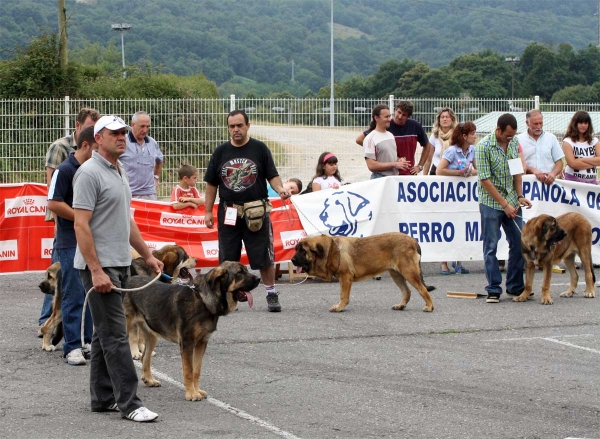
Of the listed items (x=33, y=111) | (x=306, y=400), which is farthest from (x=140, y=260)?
(x=33, y=111)

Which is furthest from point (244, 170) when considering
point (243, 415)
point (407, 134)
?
point (407, 134)

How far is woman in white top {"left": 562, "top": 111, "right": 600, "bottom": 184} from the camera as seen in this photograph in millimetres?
13812

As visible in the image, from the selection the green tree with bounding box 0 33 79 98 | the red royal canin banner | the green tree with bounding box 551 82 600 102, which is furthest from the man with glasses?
the green tree with bounding box 551 82 600 102

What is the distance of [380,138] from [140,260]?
17.6 feet

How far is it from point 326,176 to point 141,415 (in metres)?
7.79

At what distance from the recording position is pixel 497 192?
11438 millimetres

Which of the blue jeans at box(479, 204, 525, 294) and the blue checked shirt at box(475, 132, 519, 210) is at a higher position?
the blue checked shirt at box(475, 132, 519, 210)

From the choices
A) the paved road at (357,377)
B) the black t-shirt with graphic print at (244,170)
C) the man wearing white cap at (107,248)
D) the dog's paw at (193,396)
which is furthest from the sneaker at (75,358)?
the black t-shirt with graphic print at (244,170)

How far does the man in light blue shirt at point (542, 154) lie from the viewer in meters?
13.6

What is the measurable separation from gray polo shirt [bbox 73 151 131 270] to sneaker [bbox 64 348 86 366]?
6.25 feet

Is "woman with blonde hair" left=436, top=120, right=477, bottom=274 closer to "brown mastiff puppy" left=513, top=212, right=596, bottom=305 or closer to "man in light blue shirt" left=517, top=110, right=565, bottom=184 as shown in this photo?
"man in light blue shirt" left=517, top=110, right=565, bottom=184

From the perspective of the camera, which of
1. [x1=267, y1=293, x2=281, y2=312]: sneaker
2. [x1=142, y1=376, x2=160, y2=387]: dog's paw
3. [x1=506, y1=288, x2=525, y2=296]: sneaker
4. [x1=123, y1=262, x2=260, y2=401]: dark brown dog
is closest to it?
[x1=123, y1=262, x2=260, y2=401]: dark brown dog

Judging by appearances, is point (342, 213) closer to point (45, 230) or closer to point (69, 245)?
point (45, 230)

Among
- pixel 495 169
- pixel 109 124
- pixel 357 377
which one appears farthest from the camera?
pixel 495 169
